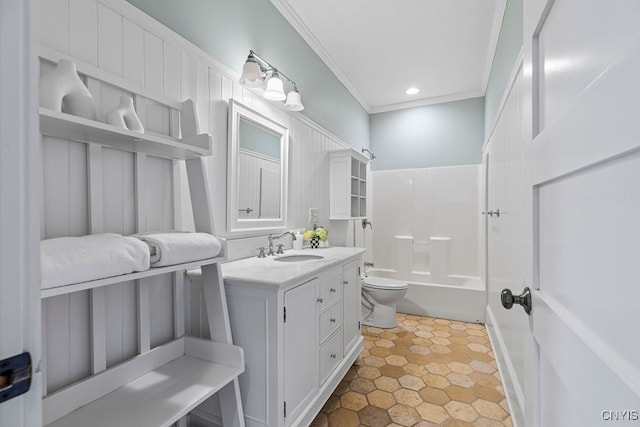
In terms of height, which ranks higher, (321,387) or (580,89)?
(580,89)

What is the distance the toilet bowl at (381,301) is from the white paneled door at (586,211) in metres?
2.16

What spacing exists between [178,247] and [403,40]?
2675 mm

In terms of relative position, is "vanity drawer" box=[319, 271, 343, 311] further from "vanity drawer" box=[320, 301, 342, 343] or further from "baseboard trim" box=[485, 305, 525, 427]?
"baseboard trim" box=[485, 305, 525, 427]

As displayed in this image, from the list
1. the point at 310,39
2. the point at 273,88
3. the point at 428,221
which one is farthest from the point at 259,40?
the point at 428,221

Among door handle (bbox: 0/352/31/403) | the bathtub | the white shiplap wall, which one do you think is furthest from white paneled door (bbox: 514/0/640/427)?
the bathtub

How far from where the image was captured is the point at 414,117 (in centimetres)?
406

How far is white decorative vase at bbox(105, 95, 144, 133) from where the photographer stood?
0.99 metres

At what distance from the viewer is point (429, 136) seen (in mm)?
3982

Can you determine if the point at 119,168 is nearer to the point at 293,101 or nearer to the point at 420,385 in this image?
the point at 293,101

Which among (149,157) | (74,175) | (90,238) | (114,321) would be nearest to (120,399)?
(114,321)

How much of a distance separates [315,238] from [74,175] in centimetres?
165

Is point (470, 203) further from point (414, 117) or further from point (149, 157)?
point (149, 157)

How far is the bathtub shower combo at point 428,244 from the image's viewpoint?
3178 millimetres

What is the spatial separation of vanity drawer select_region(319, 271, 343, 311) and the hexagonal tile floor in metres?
0.64
